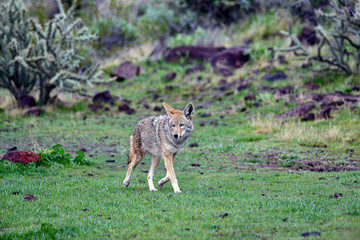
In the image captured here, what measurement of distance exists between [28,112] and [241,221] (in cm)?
1950

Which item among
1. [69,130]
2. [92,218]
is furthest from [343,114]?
[92,218]

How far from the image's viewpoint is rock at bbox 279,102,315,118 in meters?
19.6

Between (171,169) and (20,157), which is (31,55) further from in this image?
(171,169)

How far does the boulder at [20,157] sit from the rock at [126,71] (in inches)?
941

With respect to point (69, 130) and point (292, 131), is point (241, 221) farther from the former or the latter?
point (69, 130)

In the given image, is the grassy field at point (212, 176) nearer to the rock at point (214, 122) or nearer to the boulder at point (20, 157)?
the rock at point (214, 122)

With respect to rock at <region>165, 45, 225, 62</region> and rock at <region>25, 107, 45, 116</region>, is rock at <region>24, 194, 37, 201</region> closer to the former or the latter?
rock at <region>25, 107, 45, 116</region>

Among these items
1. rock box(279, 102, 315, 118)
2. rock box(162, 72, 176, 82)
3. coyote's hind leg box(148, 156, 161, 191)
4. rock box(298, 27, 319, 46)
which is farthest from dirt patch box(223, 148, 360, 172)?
rock box(162, 72, 176, 82)

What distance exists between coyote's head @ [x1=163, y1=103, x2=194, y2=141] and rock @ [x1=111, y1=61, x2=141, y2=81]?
2598 cm

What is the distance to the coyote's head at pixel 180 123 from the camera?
9.70 meters

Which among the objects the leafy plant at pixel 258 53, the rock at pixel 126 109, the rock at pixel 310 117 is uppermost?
the leafy plant at pixel 258 53

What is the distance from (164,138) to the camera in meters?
10.1

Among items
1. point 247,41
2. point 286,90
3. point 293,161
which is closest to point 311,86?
point 286,90

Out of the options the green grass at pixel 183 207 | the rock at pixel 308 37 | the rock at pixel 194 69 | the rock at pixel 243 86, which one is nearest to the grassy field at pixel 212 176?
the green grass at pixel 183 207
